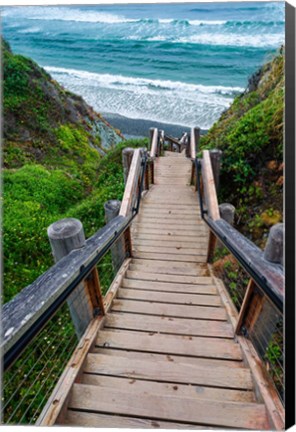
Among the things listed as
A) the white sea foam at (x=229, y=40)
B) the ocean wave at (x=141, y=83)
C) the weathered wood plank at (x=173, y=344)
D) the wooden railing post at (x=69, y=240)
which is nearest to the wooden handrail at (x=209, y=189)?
the weathered wood plank at (x=173, y=344)

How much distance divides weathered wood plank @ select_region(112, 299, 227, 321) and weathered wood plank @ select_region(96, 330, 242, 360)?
0.25 meters

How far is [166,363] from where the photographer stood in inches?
60.7

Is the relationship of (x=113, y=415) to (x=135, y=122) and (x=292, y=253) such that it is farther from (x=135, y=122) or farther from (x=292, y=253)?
(x=135, y=122)

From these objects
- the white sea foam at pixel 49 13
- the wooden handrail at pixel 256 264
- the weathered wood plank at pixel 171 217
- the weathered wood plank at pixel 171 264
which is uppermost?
the white sea foam at pixel 49 13

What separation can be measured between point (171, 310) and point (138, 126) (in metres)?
12.7

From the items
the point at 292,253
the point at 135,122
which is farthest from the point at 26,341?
the point at 135,122

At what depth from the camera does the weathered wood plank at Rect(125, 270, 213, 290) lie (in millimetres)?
2604

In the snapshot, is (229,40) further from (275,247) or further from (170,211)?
(275,247)

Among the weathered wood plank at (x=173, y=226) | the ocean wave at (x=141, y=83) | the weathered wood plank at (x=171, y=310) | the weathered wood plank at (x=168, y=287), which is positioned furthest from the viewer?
the ocean wave at (x=141, y=83)

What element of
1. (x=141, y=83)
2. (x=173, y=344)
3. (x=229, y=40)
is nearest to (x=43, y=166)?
(x=173, y=344)

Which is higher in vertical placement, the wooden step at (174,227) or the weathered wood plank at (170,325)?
the wooden step at (174,227)

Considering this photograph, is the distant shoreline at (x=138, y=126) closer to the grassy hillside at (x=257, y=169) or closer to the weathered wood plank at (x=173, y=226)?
the grassy hillside at (x=257, y=169)

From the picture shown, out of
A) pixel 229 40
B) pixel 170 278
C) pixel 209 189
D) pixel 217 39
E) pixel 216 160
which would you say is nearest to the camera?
pixel 170 278

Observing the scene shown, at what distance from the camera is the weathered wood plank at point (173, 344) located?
1.67 metres
